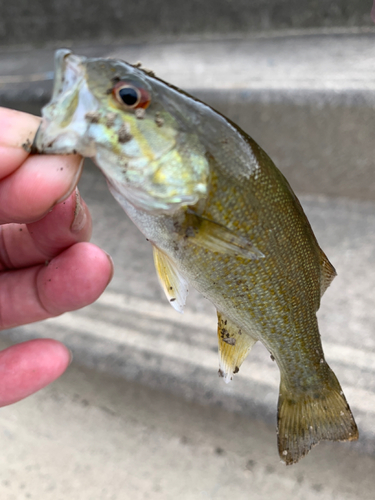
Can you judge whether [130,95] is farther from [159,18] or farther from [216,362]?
[159,18]

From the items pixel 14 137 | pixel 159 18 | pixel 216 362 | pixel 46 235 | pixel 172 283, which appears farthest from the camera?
pixel 159 18

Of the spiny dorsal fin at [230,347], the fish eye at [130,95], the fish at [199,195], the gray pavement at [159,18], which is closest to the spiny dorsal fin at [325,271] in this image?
the fish at [199,195]

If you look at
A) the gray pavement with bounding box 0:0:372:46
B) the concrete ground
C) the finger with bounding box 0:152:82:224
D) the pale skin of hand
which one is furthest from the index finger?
the gray pavement with bounding box 0:0:372:46

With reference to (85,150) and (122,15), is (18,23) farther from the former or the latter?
(85,150)

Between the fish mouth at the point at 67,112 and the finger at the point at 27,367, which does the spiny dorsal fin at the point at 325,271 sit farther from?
the finger at the point at 27,367

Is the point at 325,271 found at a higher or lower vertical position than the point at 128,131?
lower

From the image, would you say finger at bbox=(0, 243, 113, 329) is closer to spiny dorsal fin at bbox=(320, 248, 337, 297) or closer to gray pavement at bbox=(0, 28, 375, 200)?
spiny dorsal fin at bbox=(320, 248, 337, 297)

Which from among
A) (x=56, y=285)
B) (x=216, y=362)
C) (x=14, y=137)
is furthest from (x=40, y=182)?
(x=216, y=362)

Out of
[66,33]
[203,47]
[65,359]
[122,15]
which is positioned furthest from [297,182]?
[66,33]
